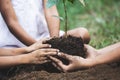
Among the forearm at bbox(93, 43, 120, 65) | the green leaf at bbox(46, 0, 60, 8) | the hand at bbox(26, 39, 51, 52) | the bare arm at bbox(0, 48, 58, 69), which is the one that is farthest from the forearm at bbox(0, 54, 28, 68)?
the forearm at bbox(93, 43, 120, 65)

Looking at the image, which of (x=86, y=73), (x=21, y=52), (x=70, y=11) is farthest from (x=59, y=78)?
(x=70, y=11)

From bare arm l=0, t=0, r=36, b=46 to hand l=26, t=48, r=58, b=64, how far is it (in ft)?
0.81

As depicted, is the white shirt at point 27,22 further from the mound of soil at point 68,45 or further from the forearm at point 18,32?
the mound of soil at point 68,45

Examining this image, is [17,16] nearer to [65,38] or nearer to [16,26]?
[16,26]

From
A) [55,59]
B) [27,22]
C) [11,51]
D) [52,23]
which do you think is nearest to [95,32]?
[52,23]

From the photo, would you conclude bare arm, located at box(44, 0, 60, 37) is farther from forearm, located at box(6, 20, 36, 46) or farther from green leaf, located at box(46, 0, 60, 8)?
green leaf, located at box(46, 0, 60, 8)

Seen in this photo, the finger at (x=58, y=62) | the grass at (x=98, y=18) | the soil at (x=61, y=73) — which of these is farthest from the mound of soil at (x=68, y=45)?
the grass at (x=98, y=18)

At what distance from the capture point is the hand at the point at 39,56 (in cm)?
391

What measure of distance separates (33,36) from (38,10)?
25 centimetres

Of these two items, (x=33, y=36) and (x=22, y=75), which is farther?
(x=33, y=36)

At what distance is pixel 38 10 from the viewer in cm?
442

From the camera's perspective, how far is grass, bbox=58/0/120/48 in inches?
248

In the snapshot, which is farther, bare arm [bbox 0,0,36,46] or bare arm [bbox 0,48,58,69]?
bare arm [bbox 0,0,36,46]

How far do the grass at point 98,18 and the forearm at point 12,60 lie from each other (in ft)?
5.98
